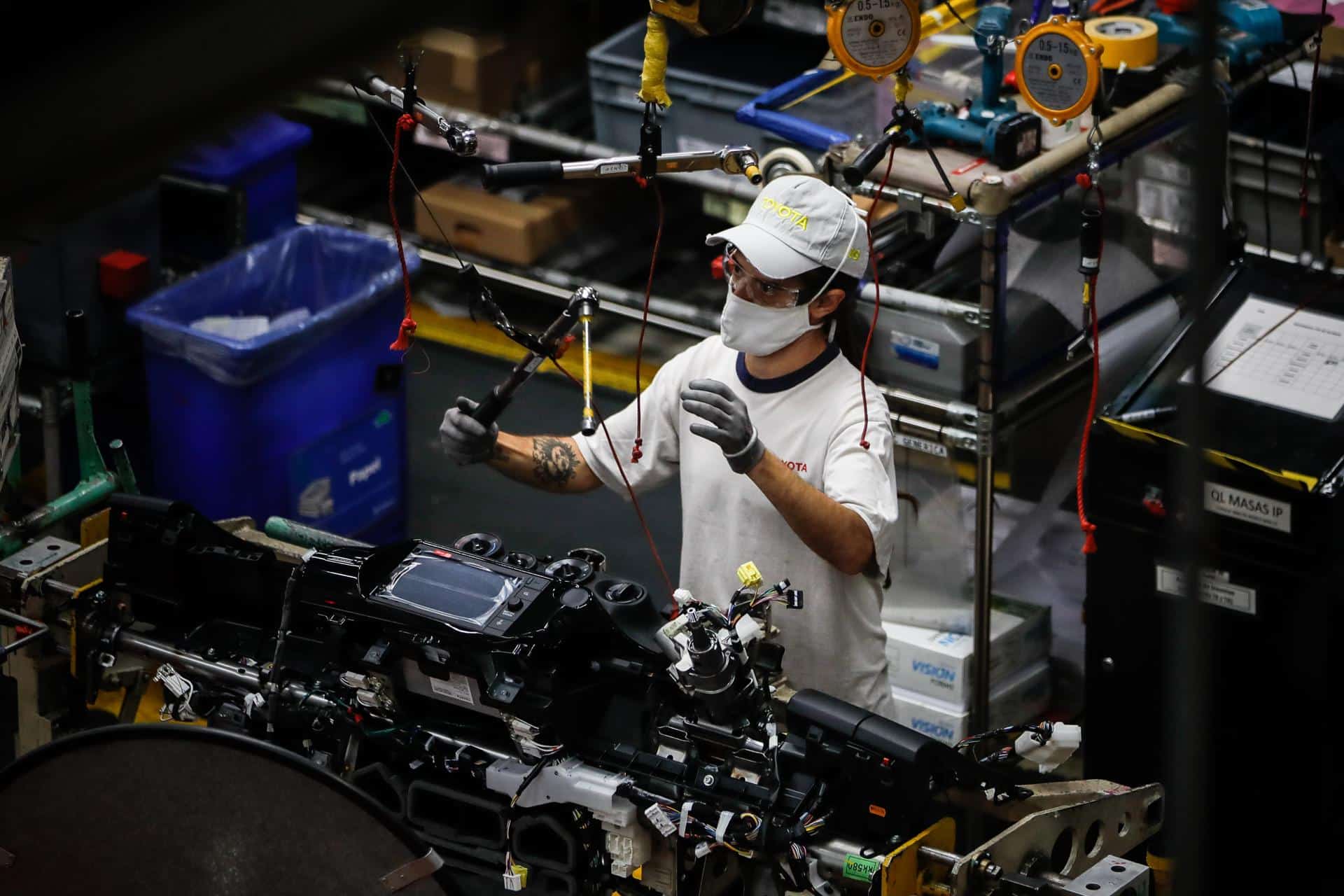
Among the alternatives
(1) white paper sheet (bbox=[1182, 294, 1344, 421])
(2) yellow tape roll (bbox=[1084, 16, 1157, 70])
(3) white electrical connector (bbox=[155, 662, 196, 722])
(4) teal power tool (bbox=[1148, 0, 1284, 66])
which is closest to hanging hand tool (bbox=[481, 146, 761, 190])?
(3) white electrical connector (bbox=[155, 662, 196, 722])

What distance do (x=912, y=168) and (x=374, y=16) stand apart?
10.3 feet

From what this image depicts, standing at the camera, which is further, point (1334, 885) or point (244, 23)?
point (1334, 885)

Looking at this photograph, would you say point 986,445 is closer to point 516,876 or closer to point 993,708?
point 993,708

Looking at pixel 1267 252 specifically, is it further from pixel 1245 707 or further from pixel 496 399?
pixel 496 399

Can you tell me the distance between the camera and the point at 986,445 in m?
3.63

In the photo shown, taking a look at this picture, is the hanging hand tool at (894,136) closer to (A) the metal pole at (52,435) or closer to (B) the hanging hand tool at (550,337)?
(B) the hanging hand tool at (550,337)

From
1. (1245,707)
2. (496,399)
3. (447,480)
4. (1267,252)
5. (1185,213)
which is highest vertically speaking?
(1185,213)

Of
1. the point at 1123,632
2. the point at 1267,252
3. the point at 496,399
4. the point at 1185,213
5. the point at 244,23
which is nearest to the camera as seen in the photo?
the point at 244,23

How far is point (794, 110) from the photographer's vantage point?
3939 mm

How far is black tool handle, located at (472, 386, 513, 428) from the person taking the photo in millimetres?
2570

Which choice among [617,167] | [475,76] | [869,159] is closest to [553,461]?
[617,167]

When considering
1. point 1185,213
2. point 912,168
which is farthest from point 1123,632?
point 1185,213

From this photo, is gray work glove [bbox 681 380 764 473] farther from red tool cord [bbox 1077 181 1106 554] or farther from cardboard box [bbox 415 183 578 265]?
cardboard box [bbox 415 183 578 265]

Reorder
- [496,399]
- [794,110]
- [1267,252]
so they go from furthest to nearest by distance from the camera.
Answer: [1267,252], [794,110], [496,399]
